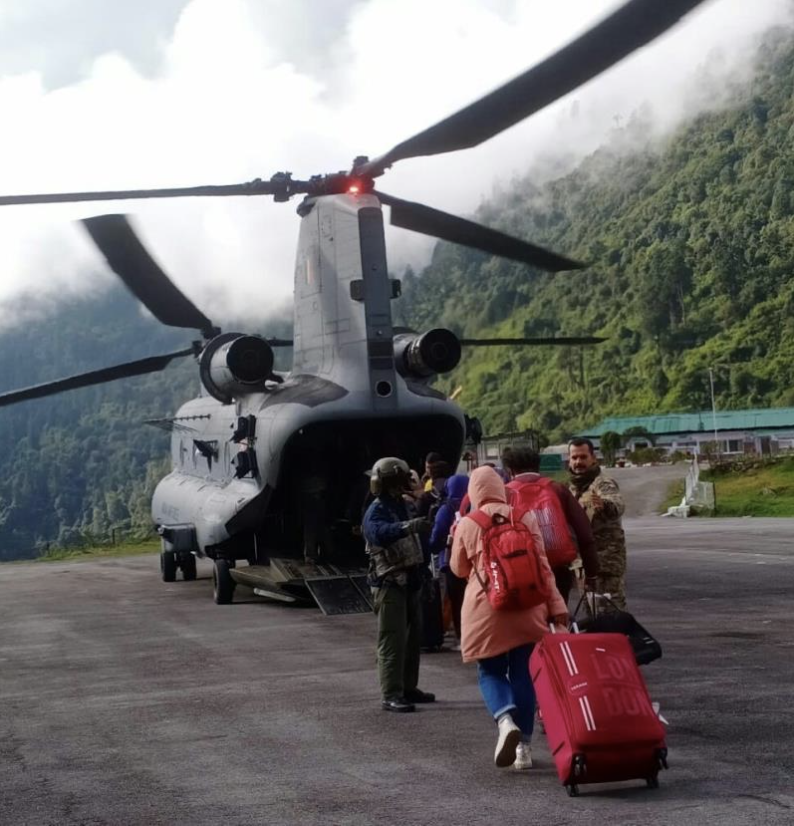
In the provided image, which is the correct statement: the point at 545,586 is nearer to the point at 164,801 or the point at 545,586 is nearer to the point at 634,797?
the point at 634,797

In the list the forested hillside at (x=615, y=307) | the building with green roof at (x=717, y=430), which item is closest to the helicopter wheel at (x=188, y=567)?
the forested hillside at (x=615, y=307)

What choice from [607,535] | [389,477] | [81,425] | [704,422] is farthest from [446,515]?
[81,425]

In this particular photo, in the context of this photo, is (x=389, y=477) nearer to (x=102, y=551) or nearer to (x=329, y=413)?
(x=329, y=413)

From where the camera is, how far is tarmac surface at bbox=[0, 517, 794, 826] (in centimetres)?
596

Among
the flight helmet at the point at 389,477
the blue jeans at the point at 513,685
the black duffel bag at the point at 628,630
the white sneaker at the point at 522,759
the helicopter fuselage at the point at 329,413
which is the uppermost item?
the helicopter fuselage at the point at 329,413

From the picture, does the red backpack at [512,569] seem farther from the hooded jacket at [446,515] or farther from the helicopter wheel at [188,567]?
the helicopter wheel at [188,567]

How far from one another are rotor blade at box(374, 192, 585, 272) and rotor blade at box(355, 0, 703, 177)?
1293 millimetres

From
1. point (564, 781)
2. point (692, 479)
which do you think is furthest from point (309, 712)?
point (692, 479)

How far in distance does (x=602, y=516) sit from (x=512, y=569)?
204 cm

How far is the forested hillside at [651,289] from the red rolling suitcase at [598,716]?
86806 mm

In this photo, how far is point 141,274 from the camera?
57.8 ft

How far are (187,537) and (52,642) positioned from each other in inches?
225

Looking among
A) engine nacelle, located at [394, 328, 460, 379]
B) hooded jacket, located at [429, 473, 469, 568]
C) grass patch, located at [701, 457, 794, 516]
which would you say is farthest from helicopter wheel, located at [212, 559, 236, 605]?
grass patch, located at [701, 457, 794, 516]

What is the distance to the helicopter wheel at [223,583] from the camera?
16594 mm
